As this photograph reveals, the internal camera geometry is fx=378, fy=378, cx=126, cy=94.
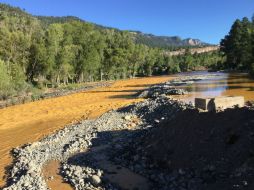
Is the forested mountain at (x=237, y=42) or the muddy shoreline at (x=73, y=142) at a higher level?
the forested mountain at (x=237, y=42)

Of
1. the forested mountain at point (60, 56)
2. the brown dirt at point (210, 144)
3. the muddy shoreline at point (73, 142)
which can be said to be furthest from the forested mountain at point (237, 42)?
the brown dirt at point (210, 144)

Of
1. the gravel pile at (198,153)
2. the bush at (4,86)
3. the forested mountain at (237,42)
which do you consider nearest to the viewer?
the gravel pile at (198,153)

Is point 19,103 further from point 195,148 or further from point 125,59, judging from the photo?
point 125,59

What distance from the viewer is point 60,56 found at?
91.5 metres

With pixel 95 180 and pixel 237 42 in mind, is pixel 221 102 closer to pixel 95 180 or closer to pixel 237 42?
pixel 95 180

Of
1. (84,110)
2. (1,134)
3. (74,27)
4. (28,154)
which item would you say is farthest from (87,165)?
(74,27)

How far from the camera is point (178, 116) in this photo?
22984 millimetres

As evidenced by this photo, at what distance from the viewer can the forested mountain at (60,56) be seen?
81250mm

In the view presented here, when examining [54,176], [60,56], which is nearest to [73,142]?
[54,176]

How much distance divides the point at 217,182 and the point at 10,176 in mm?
12134

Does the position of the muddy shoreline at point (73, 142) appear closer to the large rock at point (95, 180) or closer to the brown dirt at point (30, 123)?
the large rock at point (95, 180)

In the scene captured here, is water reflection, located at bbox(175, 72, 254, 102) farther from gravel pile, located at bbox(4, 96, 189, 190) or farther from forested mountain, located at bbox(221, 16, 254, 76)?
forested mountain, located at bbox(221, 16, 254, 76)

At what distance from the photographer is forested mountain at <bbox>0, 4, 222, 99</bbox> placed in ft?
267

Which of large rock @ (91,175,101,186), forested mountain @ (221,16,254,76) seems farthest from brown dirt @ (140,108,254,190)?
forested mountain @ (221,16,254,76)
